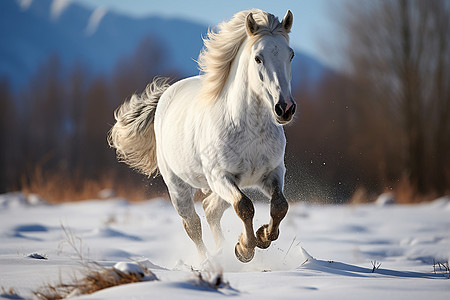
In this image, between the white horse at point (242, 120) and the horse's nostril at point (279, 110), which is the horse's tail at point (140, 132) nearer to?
the white horse at point (242, 120)

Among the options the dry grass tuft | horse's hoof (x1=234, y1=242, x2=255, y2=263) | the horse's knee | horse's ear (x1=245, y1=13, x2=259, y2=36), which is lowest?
the dry grass tuft

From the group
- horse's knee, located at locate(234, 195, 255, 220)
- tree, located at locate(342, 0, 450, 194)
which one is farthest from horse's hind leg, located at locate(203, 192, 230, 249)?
tree, located at locate(342, 0, 450, 194)

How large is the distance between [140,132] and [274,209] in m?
2.32

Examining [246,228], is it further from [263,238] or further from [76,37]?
[76,37]

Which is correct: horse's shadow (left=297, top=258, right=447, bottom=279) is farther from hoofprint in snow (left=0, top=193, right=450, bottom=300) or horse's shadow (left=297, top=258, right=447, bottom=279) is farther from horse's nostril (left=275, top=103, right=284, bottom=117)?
horse's nostril (left=275, top=103, right=284, bottom=117)

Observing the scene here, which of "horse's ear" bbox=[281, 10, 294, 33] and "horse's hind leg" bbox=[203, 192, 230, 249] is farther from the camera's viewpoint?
"horse's hind leg" bbox=[203, 192, 230, 249]

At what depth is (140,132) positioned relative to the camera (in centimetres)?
549

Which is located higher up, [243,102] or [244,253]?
[243,102]

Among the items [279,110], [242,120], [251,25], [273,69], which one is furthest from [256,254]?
[251,25]

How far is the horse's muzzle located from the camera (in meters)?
3.24

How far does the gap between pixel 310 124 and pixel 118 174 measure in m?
7.92

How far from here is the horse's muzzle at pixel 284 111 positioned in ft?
10.6

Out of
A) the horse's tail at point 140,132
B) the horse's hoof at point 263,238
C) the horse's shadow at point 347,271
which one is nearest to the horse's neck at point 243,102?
the horse's hoof at point 263,238

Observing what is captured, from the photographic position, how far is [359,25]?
15031 millimetres
